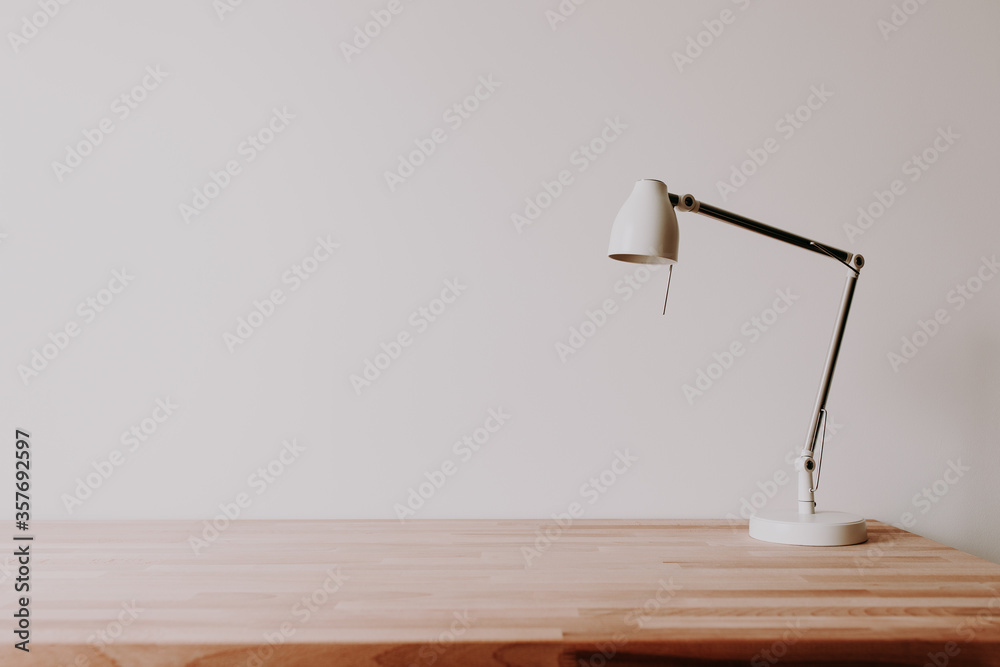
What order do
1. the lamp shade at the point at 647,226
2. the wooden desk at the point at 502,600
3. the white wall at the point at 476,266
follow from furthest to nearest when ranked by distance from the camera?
1. the white wall at the point at 476,266
2. the lamp shade at the point at 647,226
3. the wooden desk at the point at 502,600

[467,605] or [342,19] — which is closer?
[467,605]

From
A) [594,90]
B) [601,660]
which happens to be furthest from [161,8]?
[601,660]

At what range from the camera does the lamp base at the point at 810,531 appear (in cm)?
101

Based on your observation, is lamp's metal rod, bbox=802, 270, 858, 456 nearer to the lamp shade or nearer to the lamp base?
the lamp base

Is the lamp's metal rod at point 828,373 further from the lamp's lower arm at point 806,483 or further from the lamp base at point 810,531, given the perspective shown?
the lamp base at point 810,531

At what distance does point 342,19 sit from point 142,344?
0.72 m

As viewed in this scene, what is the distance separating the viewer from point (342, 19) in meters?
1.27

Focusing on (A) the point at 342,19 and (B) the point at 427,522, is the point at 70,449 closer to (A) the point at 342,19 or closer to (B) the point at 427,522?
(B) the point at 427,522

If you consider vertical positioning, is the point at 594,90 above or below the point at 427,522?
above

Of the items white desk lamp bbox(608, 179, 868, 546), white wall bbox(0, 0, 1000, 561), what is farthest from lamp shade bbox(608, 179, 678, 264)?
white wall bbox(0, 0, 1000, 561)

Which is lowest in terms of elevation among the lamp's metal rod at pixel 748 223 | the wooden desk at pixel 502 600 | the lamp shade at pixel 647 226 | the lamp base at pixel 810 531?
the wooden desk at pixel 502 600

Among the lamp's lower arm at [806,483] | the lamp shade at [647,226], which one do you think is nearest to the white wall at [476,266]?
the lamp's lower arm at [806,483]

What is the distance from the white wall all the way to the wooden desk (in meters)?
0.21

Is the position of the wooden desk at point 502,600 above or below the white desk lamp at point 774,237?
below
